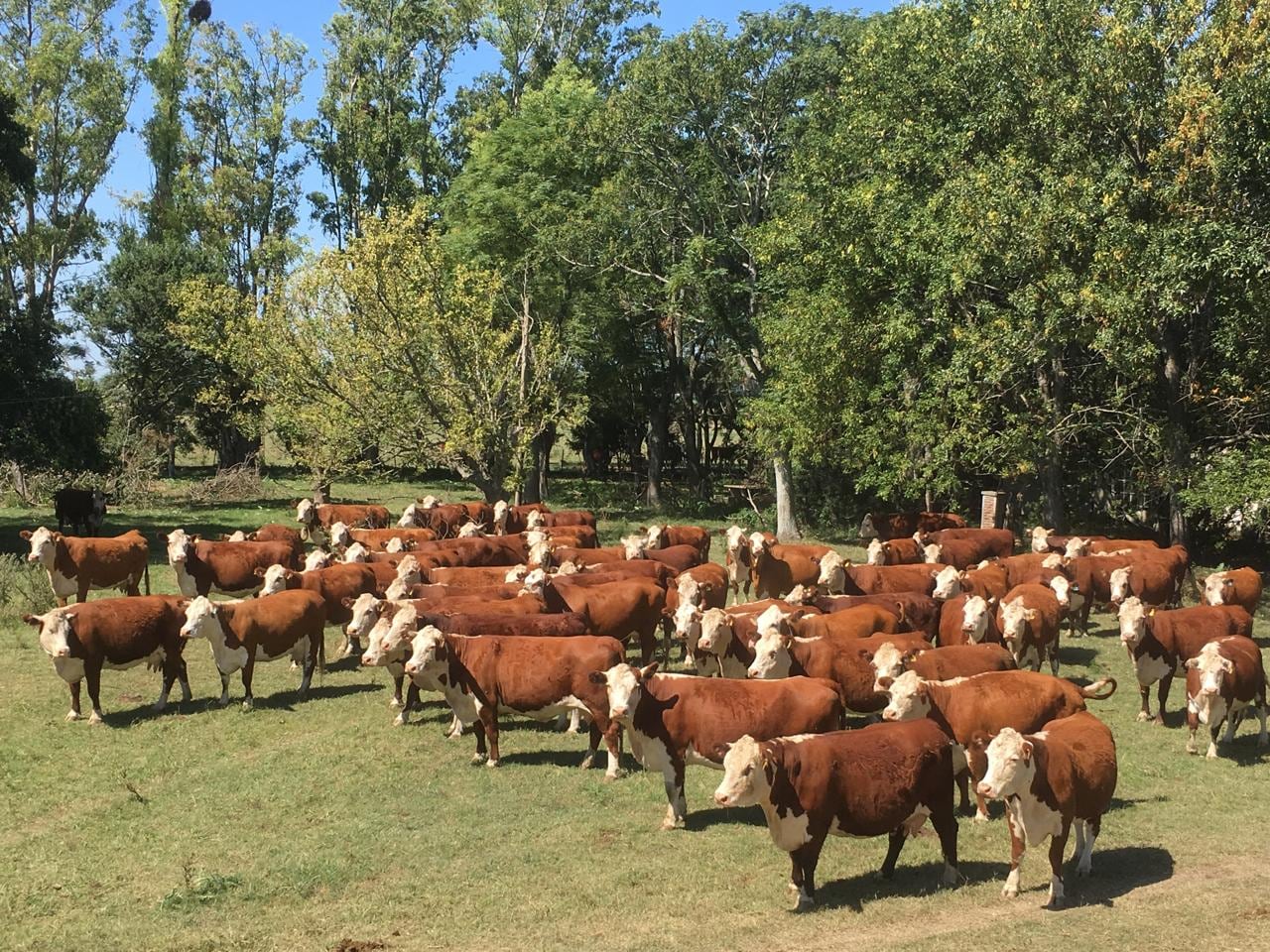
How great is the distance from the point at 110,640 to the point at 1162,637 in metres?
12.2

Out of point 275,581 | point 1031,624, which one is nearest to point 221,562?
point 275,581

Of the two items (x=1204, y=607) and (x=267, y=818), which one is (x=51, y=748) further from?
(x=1204, y=607)

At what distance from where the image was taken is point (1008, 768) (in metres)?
7.80

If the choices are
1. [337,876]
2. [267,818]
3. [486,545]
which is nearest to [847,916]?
[337,876]

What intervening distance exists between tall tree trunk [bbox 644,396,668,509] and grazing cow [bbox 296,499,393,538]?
48.4 ft

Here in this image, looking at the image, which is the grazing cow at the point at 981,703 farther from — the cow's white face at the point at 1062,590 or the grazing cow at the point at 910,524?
the grazing cow at the point at 910,524

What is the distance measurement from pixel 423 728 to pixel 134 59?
4915 centimetres

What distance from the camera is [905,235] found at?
25109 mm

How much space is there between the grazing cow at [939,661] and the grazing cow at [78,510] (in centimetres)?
2222

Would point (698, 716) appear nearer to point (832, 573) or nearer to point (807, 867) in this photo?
point (807, 867)

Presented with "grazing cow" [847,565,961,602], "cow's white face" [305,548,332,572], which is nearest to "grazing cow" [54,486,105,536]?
"cow's white face" [305,548,332,572]

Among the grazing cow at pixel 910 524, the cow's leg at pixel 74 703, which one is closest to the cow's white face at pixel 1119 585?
the grazing cow at pixel 910 524

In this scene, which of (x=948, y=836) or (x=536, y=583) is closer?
(x=948, y=836)

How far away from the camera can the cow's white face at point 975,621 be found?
13.7 meters
